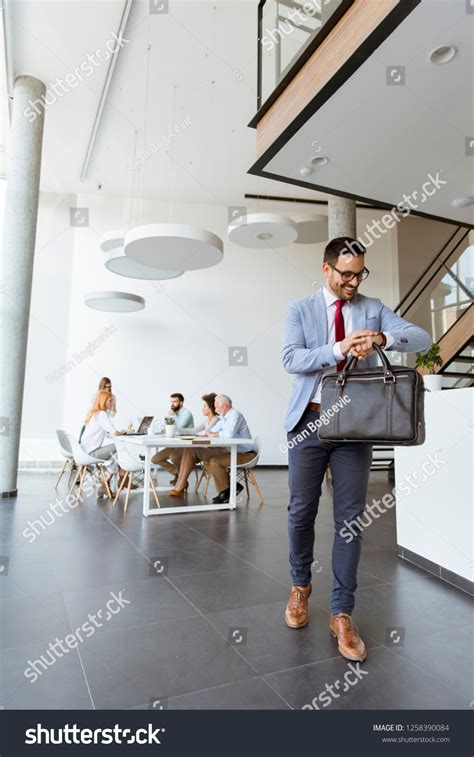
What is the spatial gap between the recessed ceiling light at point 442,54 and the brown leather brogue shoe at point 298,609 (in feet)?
11.2

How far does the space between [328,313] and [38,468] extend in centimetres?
818

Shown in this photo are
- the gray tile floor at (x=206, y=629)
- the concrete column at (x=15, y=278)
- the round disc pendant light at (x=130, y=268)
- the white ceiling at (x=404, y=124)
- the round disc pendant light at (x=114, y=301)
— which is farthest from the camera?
the round disc pendant light at (x=114, y=301)

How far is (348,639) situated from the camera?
212 centimetres

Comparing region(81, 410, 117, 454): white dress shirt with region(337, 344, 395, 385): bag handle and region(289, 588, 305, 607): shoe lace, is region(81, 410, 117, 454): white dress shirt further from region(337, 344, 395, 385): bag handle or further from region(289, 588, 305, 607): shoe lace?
region(337, 344, 395, 385): bag handle

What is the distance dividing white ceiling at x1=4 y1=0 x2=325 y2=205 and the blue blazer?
502 cm

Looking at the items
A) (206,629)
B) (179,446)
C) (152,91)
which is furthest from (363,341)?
(152,91)

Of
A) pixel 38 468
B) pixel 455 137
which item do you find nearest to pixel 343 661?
pixel 455 137

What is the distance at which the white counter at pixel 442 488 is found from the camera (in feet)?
9.62

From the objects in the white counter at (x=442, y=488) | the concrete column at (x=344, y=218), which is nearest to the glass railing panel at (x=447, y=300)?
the concrete column at (x=344, y=218)

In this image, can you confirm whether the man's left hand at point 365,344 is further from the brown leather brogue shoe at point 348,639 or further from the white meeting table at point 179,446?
the white meeting table at point 179,446

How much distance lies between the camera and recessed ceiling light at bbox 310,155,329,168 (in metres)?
4.55

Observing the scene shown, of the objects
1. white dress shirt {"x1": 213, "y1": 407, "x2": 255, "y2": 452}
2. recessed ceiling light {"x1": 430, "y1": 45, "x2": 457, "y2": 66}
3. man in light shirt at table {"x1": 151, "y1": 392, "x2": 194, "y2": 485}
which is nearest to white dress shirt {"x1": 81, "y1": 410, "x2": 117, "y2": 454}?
man in light shirt at table {"x1": 151, "y1": 392, "x2": 194, "y2": 485}

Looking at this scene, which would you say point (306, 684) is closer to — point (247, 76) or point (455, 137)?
point (455, 137)
